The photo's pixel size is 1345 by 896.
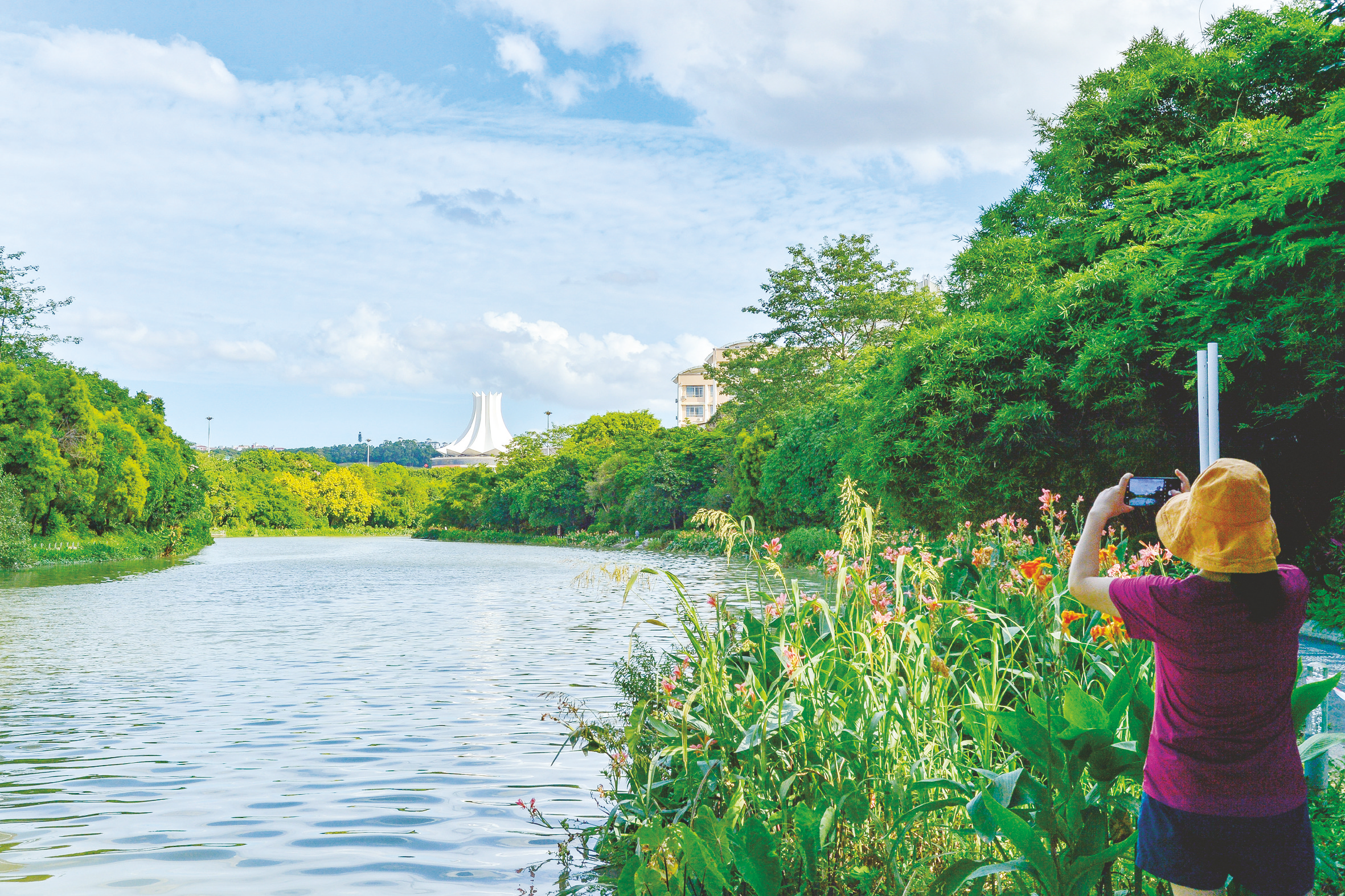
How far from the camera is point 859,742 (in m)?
3.07

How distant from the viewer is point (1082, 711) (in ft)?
8.21

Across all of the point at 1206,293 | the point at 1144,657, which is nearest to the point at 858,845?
the point at 1144,657

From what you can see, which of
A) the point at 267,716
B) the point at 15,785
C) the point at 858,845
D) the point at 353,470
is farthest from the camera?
the point at 353,470

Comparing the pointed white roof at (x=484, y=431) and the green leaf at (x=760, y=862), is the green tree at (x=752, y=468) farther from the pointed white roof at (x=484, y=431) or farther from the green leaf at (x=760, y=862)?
the pointed white roof at (x=484, y=431)

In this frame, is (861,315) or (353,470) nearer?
(861,315)

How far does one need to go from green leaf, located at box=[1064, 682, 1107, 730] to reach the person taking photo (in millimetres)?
403

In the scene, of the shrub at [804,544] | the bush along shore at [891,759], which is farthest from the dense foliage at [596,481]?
the bush along shore at [891,759]

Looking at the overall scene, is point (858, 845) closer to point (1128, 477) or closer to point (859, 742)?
point (859, 742)

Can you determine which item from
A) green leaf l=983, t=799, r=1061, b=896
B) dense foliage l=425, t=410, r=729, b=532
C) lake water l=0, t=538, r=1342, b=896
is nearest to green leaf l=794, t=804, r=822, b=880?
green leaf l=983, t=799, r=1061, b=896

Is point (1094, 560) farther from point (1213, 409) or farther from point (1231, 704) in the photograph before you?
point (1213, 409)

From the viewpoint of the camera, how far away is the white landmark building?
452 feet

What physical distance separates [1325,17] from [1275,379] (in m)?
3.11

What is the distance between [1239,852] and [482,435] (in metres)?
142

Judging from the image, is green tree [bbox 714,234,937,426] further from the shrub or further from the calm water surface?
the calm water surface
